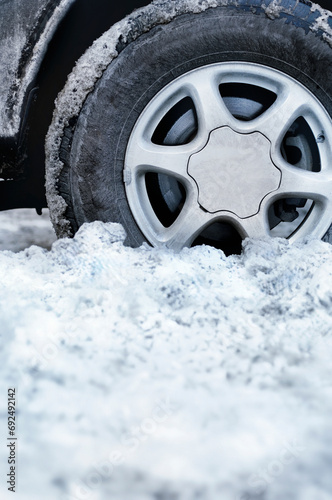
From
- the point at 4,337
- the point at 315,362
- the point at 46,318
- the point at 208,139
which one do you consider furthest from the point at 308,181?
the point at 4,337

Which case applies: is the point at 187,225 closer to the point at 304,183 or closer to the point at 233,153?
the point at 233,153

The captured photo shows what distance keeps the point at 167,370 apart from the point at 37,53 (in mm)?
1131

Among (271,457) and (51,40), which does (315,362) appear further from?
(51,40)

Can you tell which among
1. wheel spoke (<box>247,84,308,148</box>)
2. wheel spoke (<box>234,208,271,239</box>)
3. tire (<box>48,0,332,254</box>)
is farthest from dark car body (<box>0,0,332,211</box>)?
wheel spoke (<box>234,208,271,239</box>)

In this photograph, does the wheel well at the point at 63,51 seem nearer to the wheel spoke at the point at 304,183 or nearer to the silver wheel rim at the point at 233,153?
the silver wheel rim at the point at 233,153

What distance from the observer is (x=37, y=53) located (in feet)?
5.62

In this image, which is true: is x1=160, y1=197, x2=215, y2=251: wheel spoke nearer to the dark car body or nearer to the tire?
the tire

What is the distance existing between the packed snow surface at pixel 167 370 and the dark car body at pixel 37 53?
→ 1.37 feet

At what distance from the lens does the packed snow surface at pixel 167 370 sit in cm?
92

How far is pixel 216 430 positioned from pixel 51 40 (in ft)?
4.37

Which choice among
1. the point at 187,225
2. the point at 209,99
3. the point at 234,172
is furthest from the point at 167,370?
the point at 209,99

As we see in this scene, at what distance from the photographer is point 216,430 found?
3.30 ft

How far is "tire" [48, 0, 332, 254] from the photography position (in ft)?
5.27

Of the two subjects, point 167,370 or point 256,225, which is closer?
point 167,370
